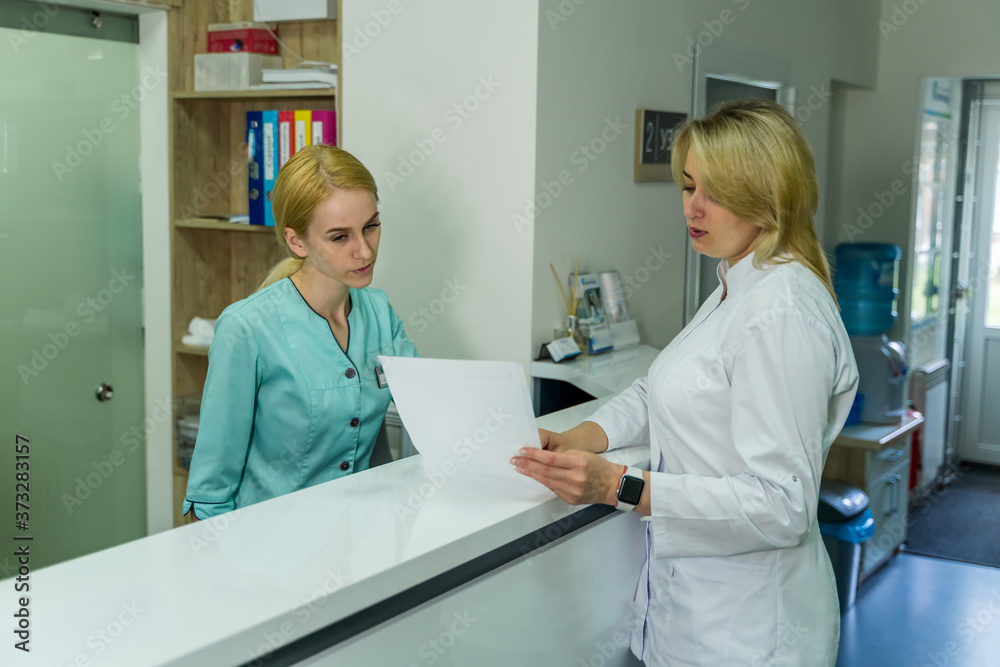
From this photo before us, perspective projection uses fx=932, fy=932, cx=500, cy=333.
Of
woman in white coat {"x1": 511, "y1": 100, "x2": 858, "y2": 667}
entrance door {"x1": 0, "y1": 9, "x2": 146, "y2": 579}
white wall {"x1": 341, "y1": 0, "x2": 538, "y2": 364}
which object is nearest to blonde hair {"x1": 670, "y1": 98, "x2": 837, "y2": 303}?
woman in white coat {"x1": 511, "y1": 100, "x2": 858, "y2": 667}

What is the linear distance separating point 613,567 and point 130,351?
93.5 inches

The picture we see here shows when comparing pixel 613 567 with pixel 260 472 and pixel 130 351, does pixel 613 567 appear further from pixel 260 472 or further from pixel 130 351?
pixel 130 351

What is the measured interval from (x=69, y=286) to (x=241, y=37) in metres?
1.05

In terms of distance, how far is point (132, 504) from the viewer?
354 cm

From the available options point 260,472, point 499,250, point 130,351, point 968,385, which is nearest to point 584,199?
point 499,250

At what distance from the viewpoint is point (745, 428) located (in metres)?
1.36

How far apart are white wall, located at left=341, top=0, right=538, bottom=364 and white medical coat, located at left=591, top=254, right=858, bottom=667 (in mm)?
1083

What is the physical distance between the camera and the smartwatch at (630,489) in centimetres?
144

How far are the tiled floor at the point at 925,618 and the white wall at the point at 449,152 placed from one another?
202 cm

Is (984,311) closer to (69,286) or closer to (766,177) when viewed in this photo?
(766,177)

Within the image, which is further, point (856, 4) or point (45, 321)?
point (856, 4)

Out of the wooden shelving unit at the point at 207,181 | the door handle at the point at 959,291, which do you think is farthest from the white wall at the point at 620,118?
the door handle at the point at 959,291

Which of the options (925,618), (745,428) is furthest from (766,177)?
(925,618)

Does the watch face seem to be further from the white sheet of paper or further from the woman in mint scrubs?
the woman in mint scrubs
